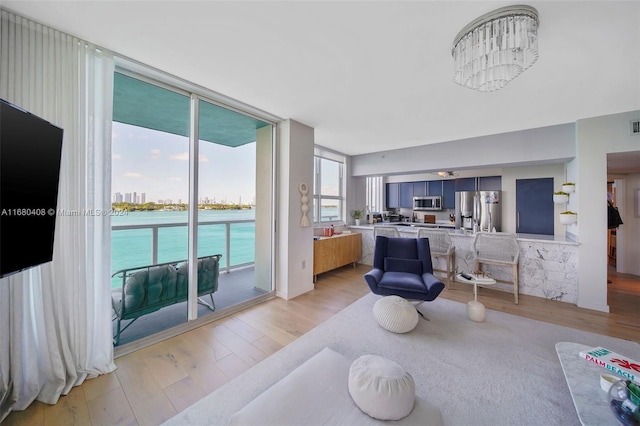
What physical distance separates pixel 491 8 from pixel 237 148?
353 centimetres

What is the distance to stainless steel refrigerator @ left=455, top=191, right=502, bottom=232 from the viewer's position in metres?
5.24

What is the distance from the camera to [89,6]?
1479mm

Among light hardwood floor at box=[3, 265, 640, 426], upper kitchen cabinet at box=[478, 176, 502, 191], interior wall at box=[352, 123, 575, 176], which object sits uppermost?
interior wall at box=[352, 123, 575, 176]

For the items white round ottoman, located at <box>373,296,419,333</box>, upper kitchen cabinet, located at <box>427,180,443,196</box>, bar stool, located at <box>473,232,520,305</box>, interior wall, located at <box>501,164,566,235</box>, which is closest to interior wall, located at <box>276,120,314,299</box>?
white round ottoman, located at <box>373,296,419,333</box>

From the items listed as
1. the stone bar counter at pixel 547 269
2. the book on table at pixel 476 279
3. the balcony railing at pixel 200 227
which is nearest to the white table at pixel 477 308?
the book on table at pixel 476 279

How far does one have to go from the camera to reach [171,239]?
3.27 meters

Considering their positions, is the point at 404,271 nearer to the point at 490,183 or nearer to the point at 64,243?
the point at 64,243

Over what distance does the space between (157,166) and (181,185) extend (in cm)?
50

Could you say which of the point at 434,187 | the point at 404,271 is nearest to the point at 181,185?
the point at 404,271

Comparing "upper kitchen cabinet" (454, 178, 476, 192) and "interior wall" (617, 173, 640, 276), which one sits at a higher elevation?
"upper kitchen cabinet" (454, 178, 476, 192)

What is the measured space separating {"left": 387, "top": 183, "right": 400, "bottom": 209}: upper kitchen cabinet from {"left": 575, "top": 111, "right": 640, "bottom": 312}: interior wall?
13.3 feet

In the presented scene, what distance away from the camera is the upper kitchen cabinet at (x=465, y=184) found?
18.9ft

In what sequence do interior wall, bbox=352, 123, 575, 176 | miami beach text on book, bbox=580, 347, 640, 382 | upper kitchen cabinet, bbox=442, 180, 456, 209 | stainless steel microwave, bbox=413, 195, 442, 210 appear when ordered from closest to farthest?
miami beach text on book, bbox=580, 347, 640, 382 → interior wall, bbox=352, 123, 575, 176 → upper kitchen cabinet, bbox=442, 180, 456, 209 → stainless steel microwave, bbox=413, 195, 442, 210

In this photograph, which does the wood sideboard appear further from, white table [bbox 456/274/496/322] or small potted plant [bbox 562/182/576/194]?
small potted plant [bbox 562/182/576/194]
